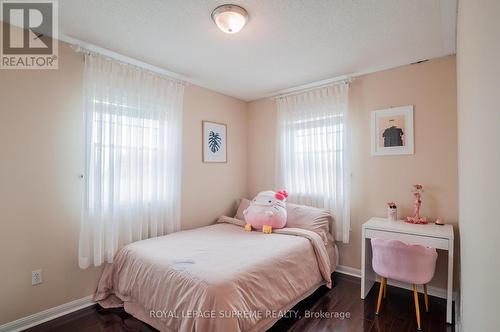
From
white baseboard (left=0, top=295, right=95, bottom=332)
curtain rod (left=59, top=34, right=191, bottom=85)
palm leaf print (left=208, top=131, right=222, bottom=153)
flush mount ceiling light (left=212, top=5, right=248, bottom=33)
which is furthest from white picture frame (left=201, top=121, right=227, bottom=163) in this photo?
white baseboard (left=0, top=295, right=95, bottom=332)

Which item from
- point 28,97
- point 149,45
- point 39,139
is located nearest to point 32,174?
point 39,139

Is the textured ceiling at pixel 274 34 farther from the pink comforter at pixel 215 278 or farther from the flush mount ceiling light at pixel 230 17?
the pink comforter at pixel 215 278

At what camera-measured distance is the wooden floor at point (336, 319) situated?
2.03 meters

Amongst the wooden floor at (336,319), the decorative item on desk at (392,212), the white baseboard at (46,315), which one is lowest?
the wooden floor at (336,319)

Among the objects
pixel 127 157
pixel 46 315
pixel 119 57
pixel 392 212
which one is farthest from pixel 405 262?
pixel 119 57

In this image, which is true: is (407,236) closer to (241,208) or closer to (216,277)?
(216,277)

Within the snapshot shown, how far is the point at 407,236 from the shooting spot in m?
2.27

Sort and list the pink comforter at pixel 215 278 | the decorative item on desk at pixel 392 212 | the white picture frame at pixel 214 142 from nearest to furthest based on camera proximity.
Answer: the pink comforter at pixel 215 278
the decorative item on desk at pixel 392 212
the white picture frame at pixel 214 142

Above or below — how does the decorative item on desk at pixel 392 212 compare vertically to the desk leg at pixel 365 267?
above

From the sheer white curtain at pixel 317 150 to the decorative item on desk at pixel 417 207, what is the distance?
66 cm

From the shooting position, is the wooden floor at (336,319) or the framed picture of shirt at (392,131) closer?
the wooden floor at (336,319)

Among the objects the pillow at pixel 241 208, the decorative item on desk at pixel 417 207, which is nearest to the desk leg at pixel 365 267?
the decorative item on desk at pixel 417 207

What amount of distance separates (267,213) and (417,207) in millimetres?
1571

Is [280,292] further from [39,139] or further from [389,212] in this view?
[39,139]
